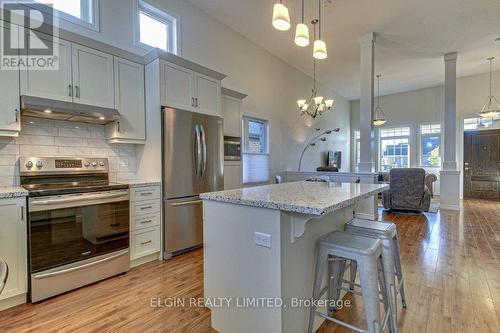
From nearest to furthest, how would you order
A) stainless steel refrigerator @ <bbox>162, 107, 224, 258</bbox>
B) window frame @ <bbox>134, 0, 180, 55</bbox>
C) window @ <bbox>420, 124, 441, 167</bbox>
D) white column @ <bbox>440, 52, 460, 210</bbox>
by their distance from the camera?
stainless steel refrigerator @ <bbox>162, 107, 224, 258</bbox>, window frame @ <bbox>134, 0, 180, 55</bbox>, white column @ <bbox>440, 52, 460, 210</bbox>, window @ <bbox>420, 124, 441, 167</bbox>

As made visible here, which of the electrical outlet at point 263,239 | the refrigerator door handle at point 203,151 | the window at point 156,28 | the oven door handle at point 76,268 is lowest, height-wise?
the oven door handle at point 76,268

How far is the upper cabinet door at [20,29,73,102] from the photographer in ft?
7.47

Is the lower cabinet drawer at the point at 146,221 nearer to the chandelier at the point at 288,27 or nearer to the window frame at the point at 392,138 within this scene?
the chandelier at the point at 288,27

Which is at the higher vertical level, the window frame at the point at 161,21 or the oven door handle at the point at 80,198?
the window frame at the point at 161,21

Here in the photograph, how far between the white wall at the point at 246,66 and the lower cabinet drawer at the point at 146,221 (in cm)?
214

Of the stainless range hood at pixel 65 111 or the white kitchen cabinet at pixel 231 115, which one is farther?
the white kitchen cabinet at pixel 231 115

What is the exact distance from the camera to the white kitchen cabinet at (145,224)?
9.13 feet

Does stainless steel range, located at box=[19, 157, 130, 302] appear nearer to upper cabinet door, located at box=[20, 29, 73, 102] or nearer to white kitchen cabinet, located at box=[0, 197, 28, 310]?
white kitchen cabinet, located at box=[0, 197, 28, 310]

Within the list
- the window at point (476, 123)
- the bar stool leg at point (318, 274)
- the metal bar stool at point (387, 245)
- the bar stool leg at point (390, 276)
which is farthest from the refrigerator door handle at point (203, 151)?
the window at point (476, 123)

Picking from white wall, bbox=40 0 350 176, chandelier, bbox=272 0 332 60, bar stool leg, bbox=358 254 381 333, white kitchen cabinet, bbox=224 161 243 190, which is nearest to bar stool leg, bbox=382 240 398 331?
bar stool leg, bbox=358 254 381 333

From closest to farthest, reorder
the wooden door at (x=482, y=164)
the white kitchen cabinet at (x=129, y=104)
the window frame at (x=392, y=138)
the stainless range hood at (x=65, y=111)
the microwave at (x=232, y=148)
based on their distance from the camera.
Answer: the stainless range hood at (x=65, y=111) < the white kitchen cabinet at (x=129, y=104) < the microwave at (x=232, y=148) < the wooden door at (x=482, y=164) < the window frame at (x=392, y=138)

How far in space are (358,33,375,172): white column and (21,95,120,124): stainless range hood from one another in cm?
425

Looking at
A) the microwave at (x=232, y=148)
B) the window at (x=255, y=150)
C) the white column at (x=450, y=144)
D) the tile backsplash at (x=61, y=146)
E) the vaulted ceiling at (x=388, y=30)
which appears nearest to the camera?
the tile backsplash at (x=61, y=146)

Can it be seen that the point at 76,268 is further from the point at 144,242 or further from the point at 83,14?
the point at 83,14
